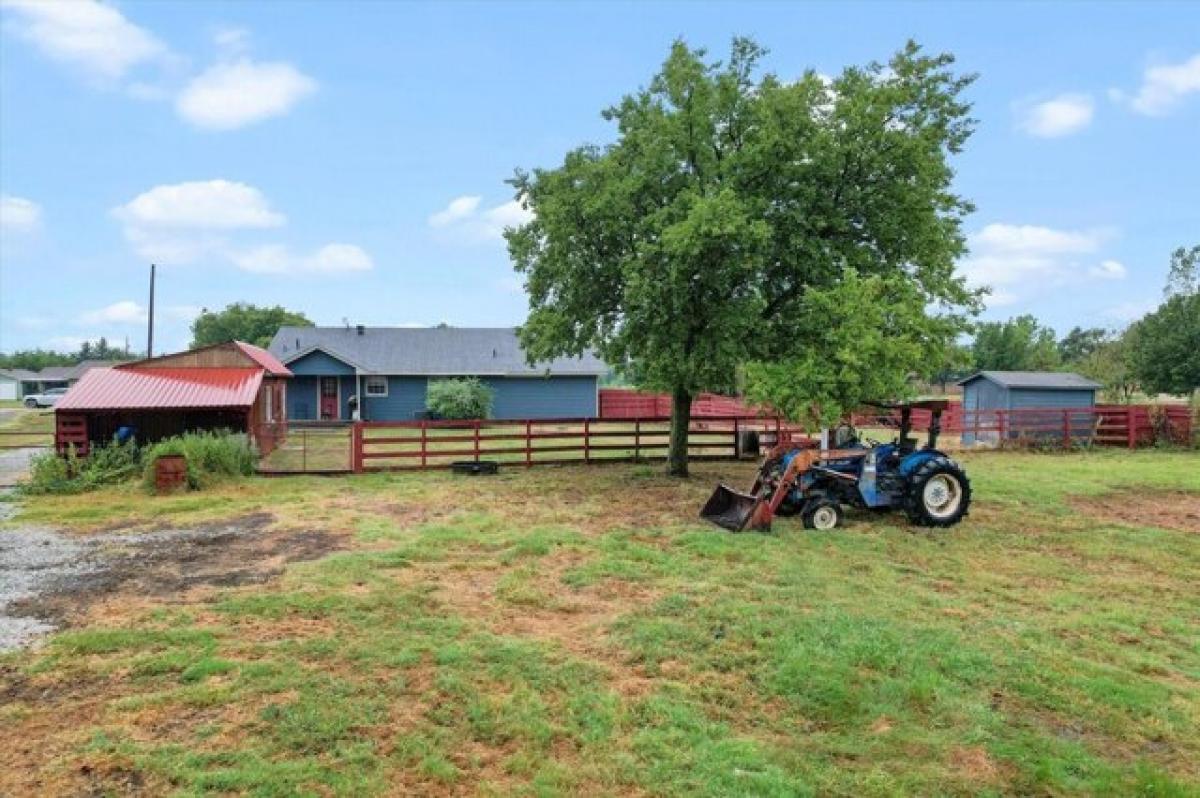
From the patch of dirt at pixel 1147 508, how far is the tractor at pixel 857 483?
2.77 m

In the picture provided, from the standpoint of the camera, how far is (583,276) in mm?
13289

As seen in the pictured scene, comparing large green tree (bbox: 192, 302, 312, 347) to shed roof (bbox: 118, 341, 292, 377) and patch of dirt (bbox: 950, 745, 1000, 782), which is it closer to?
shed roof (bbox: 118, 341, 292, 377)

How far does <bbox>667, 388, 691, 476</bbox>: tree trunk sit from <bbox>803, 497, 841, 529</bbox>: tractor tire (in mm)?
4779

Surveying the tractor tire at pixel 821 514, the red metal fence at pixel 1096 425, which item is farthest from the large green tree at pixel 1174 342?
the tractor tire at pixel 821 514

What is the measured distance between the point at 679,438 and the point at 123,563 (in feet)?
30.5

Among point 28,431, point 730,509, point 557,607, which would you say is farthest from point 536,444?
point 28,431

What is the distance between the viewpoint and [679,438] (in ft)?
47.5

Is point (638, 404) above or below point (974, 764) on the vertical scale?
above

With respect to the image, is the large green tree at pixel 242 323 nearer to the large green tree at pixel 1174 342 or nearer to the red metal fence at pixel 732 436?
the red metal fence at pixel 732 436

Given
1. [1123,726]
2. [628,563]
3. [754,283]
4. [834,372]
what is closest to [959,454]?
[754,283]

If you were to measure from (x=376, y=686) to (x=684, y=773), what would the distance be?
6.67ft

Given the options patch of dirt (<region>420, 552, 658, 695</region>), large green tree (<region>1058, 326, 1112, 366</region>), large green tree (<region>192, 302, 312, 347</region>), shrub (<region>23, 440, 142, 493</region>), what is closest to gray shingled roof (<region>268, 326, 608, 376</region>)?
shrub (<region>23, 440, 142, 493</region>)

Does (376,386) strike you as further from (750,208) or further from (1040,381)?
(1040,381)

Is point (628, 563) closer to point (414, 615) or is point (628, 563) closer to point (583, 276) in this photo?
point (414, 615)
